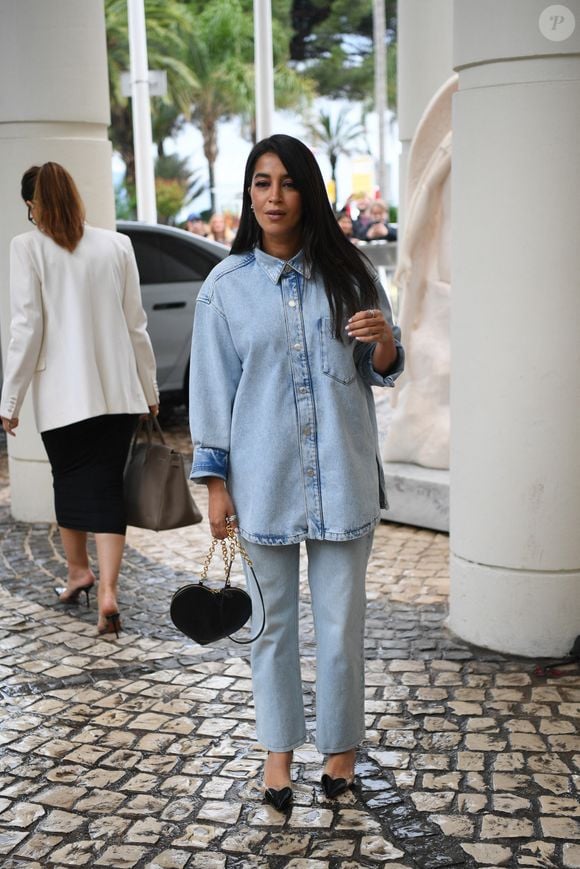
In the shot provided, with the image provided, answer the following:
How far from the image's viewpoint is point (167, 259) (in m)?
10.2

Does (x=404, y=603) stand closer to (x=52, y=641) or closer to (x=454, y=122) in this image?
(x=52, y=641)

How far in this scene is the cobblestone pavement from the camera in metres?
3.52

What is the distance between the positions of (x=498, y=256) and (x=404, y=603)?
5.87ft

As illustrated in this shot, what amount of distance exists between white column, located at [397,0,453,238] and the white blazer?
4659mm

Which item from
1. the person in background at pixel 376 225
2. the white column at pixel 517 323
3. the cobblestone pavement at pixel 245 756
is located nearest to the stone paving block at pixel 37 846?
the cobblestone pavement at pixel 245 756

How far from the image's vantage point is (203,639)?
12.1 feet

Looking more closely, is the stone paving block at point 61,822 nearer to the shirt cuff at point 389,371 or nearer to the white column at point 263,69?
the shirt cuff at point 389,371

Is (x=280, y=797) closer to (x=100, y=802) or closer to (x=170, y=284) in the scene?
(x=100, y=802)

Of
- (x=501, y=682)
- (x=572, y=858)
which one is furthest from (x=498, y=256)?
(x=572, y=858)

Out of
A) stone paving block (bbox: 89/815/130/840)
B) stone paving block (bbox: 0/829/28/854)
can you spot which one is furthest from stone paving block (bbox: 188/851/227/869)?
stone paving block (bbox: 0/829/28/854)

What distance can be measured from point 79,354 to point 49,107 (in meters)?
2.30

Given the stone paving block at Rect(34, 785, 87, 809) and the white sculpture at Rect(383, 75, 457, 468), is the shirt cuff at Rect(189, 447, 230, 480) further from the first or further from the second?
the white sculpture at Rect(383, 75, 457, 468)

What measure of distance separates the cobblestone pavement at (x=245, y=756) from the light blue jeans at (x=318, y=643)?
241 millimetres

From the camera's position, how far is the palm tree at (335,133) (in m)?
63.8
